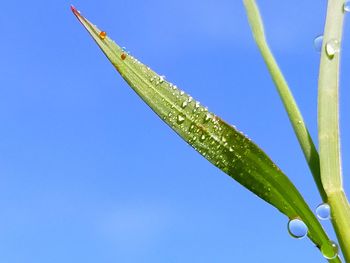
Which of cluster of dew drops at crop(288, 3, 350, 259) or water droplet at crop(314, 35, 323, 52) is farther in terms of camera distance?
water droplet at crop(314, 35, 323, 52)

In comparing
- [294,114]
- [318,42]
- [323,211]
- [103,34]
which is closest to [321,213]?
[323,211]

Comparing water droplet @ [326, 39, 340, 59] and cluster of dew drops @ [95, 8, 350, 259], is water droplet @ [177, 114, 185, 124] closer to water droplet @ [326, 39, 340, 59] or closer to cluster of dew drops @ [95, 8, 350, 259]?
cluster of dew drops @ [95, 8, 350, 259]

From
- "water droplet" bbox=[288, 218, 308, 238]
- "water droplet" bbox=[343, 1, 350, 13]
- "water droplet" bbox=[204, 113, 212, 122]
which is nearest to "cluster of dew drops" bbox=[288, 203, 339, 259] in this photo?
"water droplet" bbox=[288, 218, 308, 238]

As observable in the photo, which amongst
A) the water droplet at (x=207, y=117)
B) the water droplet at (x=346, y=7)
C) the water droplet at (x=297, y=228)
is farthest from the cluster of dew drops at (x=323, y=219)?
the water droplet at (x=346, y=7)

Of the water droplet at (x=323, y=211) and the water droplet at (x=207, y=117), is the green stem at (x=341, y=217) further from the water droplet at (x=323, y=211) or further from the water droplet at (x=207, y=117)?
the water droplet at (x=207, y=117)

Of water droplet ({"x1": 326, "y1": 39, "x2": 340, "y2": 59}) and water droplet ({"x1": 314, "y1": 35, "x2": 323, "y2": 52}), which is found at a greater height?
water droplet ({"x1": 314, "y1": 35, "x2": 323, "y2": 52})

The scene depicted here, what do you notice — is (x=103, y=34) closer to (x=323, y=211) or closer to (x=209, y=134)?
(x=209, y=134)

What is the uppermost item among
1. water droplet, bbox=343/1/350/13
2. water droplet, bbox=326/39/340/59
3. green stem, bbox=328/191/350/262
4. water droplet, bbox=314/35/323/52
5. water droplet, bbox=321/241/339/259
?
water droplet, bbox=343/1/350/13
